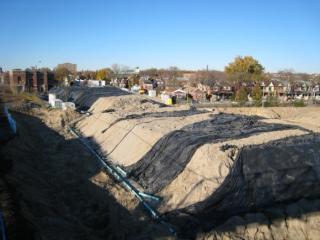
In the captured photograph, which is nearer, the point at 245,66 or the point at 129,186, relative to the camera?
the point at 129,186

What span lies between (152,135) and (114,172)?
2242 mm

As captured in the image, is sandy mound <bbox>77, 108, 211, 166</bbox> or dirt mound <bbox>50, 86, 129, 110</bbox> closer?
sandy mound <bbox>77, 108, 211, 166</bbox>

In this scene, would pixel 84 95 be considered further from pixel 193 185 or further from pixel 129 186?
pixel 193 185

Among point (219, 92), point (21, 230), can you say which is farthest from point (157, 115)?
point (219, 92)

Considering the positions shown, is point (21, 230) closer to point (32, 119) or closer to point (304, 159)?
point (304, 159)

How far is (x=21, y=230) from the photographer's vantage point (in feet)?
18.7

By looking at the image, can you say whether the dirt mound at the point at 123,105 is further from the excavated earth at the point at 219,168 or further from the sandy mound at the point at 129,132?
the excavated earth at the point at 219,168

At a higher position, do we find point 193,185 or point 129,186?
point 193,185

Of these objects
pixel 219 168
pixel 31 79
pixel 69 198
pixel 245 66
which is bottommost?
pixel 69 198

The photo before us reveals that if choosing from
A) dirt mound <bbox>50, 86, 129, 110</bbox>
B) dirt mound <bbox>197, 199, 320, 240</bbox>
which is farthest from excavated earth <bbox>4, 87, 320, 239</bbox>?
dirt mound <bbox>50, 86, 129, 110</bbox>

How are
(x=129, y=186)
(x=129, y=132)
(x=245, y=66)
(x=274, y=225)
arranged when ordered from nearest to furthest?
(x=274, y=225) < (x=129, y=186) < (x=129, y=132) < (x=245, y=66)

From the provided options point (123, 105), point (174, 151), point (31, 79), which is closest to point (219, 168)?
point (174, 151)

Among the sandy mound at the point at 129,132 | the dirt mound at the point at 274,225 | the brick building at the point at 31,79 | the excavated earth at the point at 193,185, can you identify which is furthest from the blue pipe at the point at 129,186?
the brick building at the point at 31,79

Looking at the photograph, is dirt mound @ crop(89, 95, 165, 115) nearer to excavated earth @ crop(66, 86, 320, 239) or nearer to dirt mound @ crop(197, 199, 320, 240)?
excavated earth @ crop(66, 86, 320, 239)
